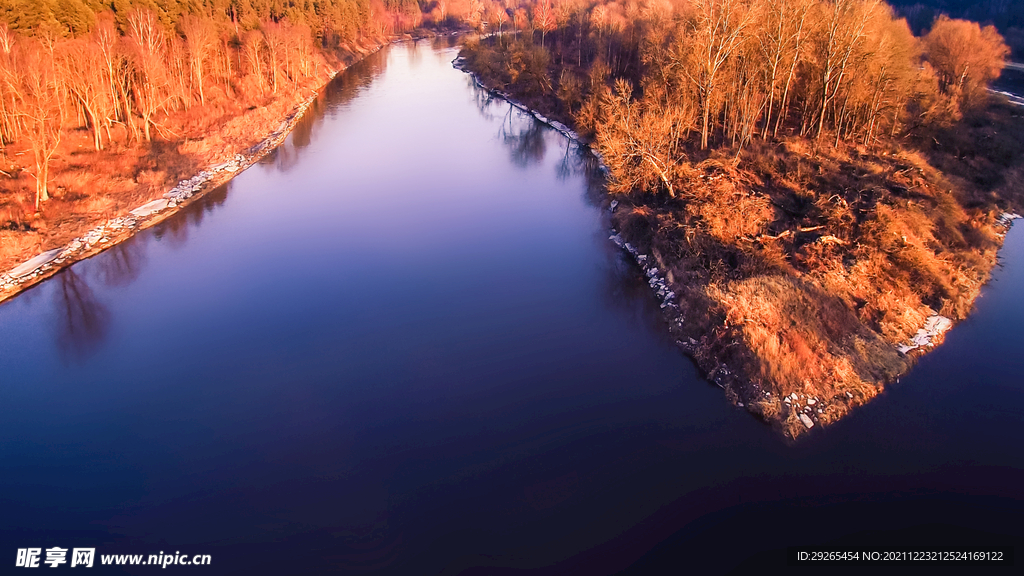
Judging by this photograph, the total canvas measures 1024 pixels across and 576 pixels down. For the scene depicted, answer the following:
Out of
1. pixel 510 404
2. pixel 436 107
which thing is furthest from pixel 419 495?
pixel 436 107

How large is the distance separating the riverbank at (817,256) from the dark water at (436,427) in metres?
0.75

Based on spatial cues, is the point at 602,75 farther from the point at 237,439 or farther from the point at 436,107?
the point at 237,439

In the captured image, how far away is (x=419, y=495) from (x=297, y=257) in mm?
11792

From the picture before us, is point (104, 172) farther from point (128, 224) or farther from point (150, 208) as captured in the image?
point (128, 224)

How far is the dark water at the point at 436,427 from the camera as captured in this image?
1084 centimetres

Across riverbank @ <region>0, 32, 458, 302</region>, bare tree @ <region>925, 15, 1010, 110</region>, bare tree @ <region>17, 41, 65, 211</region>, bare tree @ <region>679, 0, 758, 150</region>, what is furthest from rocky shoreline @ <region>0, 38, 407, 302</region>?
bare tree @ <region>925, 15, 1010, 110</region>

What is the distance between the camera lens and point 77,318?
55.6ft

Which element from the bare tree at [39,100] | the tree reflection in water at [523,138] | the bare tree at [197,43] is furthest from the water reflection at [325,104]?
the tree reflection in water at [523,138]

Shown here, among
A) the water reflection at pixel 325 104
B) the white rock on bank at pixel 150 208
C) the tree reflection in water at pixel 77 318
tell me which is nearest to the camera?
the tree reflection in water at pixel 77 318

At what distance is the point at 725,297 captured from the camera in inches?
629

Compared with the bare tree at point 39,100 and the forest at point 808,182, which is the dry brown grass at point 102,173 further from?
the forest at point 808,182

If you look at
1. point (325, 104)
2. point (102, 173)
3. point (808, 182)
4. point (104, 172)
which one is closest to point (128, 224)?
point (102, 173)

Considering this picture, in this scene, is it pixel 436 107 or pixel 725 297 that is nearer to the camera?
pixel 725 297

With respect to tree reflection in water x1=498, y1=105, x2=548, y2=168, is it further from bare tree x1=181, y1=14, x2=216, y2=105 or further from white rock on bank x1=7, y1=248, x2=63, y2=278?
white rock on bank x1=7, y1=248, x2=63, y2=278
